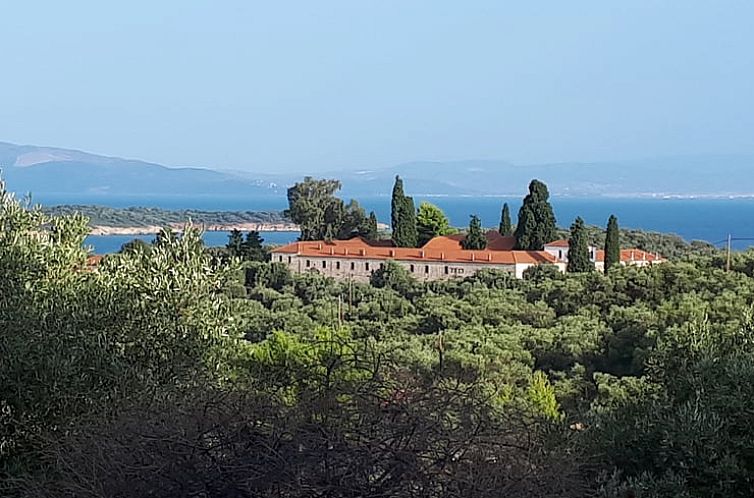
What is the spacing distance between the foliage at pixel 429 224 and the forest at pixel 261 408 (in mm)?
33926

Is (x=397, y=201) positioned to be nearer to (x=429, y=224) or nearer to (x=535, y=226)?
(x=429, y=224)

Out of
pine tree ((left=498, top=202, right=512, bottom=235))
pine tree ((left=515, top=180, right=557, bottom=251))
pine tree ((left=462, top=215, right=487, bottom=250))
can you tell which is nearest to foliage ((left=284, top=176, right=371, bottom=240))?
pine tree ((left=498, top=202, right=512, bottom=235))

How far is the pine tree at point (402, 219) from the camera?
42375 millimetres

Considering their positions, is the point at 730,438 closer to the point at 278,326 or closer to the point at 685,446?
the point at 685,446

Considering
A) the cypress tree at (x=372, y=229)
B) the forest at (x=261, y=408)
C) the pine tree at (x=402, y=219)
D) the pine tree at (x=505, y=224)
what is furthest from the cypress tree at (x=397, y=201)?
the forest at (x=261, y=408)

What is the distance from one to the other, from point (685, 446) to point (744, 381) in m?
0.73

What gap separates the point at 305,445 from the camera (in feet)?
11.5

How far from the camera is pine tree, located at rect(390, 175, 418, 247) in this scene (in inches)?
1668

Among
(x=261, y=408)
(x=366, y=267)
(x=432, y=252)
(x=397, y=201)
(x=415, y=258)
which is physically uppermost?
(x=397, y=201)

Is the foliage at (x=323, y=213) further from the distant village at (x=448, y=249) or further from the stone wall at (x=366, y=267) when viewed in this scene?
the stone wall at (x=366, y=267)

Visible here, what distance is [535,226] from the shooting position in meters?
41.1

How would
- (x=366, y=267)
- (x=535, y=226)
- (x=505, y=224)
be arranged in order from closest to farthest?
1. (x=366, y=267)
2. (x=535, y=226)
3. (x=505, y=224)

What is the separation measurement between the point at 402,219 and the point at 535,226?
21.8 feet

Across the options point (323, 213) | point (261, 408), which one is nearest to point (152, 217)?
point (323, 213)
